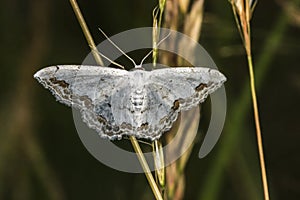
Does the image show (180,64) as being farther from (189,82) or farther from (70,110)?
(70,110)

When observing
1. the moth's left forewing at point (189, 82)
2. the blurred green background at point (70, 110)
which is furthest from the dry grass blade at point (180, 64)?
the blurred green background at point (70, 110)

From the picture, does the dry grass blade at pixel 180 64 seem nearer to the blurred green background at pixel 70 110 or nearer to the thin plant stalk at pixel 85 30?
the thin plant stalk at pixel 85 30

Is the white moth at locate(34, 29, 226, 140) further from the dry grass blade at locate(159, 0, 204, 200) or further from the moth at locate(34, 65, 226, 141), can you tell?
the dry grass blade at locate(159, 0, 204, 200)

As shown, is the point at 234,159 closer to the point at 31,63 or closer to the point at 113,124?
the point at 31,63

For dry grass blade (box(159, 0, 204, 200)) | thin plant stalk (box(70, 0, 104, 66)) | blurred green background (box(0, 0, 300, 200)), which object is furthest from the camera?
blurred green background (box(0, 0, 300, 200))

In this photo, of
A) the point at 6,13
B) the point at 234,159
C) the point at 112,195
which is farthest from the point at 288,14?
the point at 6,13

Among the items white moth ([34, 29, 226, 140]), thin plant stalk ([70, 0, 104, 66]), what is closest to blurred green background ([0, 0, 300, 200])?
white moth ([34, 29, 226, 140])

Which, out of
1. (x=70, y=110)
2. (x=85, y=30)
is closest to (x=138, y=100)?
(x=85, y=30)

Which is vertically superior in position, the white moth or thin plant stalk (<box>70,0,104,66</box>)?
thin plant stalk (<box>70,0,104,66</box>)
